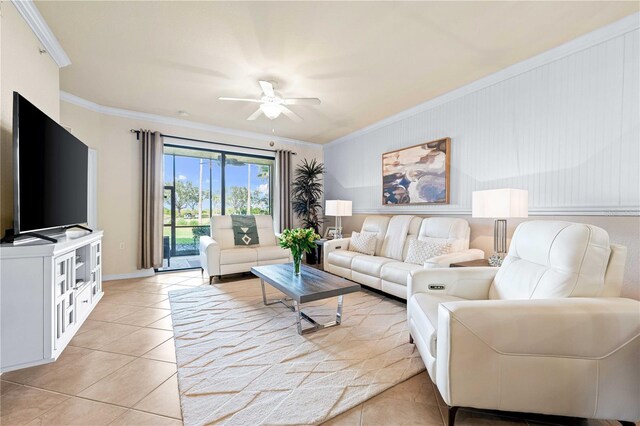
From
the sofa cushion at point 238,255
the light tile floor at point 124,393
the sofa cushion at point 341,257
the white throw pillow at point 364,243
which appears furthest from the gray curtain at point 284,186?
the light tile floor at point 124,393

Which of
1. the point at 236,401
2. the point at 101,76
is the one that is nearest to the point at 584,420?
the point at 236,401

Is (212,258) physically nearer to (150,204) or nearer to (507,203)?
(150,204)

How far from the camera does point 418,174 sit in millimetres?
4086

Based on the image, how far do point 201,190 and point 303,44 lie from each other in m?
3.64

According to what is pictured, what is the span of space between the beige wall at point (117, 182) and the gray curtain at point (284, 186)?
2262 mm

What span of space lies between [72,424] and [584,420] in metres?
2.75

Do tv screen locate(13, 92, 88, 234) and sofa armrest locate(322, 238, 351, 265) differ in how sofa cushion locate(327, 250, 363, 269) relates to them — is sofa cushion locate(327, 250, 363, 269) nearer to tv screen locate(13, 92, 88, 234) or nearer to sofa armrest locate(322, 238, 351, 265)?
sofa armrest locate(322, 238, 351, 265)

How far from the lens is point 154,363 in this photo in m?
2.02

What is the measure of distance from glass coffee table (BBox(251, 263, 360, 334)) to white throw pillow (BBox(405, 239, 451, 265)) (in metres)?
1.11

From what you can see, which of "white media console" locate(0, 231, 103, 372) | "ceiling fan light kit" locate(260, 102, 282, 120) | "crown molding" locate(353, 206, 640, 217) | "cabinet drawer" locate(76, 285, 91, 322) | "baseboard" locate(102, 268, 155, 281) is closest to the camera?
"white media console" locate(0, 231, 103, 372)

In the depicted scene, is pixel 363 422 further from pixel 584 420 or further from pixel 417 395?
pixel 584 420

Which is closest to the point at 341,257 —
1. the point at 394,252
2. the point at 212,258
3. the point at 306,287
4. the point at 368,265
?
the point at 368,265

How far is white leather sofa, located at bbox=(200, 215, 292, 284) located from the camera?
13.4 feet

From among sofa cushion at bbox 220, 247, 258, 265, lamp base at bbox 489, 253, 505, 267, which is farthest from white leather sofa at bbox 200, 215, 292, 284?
lamp base at bbox 489, 253, 505, 267
